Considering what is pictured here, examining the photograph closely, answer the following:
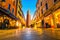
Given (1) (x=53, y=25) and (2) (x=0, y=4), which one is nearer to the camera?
(1) (x=53, y=25)

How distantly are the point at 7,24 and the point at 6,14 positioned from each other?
410 cm

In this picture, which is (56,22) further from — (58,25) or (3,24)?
(3,24)

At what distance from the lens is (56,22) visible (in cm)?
1605

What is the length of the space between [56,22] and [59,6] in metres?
3.68

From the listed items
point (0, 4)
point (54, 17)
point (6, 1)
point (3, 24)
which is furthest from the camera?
point (6, 1)

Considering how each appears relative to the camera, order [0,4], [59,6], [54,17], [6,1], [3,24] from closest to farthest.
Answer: [59,6] → [54,17] → [3,24] → [0,4] → [6,1]

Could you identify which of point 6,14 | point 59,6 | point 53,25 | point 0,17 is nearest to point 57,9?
point 59,6

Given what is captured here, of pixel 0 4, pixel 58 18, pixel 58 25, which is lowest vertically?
pixel 58 25

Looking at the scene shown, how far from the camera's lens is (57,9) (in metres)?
13.8

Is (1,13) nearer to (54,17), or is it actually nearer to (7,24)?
(7,24)

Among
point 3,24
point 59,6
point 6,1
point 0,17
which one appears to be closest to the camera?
point 59,6

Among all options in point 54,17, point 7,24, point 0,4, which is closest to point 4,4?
point 0,4

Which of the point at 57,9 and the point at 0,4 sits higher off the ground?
the point at 0,4

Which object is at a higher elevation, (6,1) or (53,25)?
(6,1)
